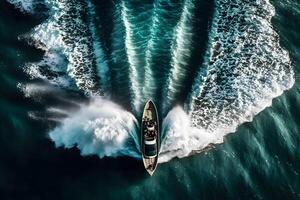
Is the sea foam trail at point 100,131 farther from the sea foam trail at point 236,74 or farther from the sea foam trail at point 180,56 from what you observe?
the sea foam trail at point 180,56

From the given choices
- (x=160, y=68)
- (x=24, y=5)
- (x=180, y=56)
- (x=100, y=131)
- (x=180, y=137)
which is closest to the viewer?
(x=180, y=137)

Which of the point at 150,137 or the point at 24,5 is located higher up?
the point at 150,137

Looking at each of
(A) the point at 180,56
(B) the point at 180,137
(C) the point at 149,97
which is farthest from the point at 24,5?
(B) the point at 180,137

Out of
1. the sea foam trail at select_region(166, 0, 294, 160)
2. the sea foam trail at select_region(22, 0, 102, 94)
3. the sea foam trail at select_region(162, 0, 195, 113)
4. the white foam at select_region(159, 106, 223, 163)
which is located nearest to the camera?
the white foam at select_region(159, 106, 223, 163)

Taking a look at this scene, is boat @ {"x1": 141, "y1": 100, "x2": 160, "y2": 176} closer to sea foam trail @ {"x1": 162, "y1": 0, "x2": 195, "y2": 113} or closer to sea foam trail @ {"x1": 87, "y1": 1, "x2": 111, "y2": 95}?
sea foam trail @ {"x1": 162, "y1": 0, "x2": 195, "y2": 113}

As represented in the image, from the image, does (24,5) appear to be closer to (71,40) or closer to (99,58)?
(71,40)

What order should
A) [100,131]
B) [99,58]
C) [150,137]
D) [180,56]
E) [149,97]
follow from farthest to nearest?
[99,58], [180,56], [149,97], [100,131], [150,137]

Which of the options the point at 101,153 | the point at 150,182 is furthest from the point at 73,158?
the point at 150,182

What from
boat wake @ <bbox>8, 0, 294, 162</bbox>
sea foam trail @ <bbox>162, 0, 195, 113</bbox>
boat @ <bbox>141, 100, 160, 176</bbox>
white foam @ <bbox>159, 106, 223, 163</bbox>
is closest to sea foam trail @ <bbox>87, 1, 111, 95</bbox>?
boat wake @ <bbox>8, 0, 294, 162</bbox>
